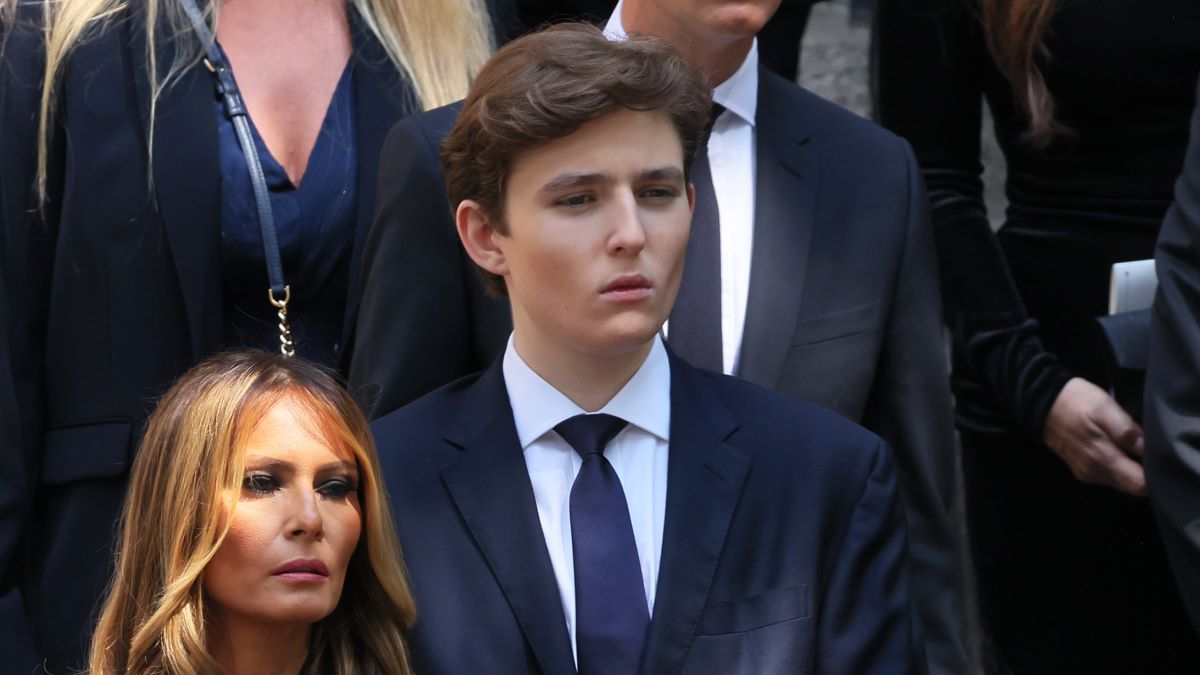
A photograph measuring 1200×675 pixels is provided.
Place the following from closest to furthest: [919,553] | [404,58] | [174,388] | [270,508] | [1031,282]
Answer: [270,508], [174,388], [919,553], [404,58], [1031,282]

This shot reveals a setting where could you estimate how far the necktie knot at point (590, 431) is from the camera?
3057 millimetres

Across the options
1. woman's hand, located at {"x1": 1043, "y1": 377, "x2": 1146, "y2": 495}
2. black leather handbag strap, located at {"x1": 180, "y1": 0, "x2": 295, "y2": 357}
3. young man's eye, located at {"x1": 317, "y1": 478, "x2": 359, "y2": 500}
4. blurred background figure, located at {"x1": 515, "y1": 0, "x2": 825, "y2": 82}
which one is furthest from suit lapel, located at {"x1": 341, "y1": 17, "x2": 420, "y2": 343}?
woman's hand, located at {"x1": 1043, "y1": 377, "x2": 1146, "y2": 495}

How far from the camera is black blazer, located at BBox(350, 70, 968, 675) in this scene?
3.48m

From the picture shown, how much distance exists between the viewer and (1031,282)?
4.20 metres

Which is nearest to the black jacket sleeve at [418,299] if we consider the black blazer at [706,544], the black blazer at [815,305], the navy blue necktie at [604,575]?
the black blazer at [815,305]

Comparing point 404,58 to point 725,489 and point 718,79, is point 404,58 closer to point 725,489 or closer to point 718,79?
point 718,79

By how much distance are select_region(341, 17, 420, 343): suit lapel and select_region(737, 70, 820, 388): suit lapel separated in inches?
27.2

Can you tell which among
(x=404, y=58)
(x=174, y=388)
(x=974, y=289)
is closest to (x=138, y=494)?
(x=174, y=388)

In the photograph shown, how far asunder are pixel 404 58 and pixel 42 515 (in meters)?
1.07

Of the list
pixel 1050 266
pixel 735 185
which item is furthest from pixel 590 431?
pixel 1050 266

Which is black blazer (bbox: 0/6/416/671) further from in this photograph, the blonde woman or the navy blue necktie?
the navy blue necktie

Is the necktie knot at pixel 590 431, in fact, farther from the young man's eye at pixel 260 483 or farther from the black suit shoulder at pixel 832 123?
the black suit shoulder at pixel 832 123

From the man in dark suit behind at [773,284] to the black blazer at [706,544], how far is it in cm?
32

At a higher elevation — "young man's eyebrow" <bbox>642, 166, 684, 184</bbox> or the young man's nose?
"young man's eyebrow" <bbox>642, 166, 684, 184</bbox>
